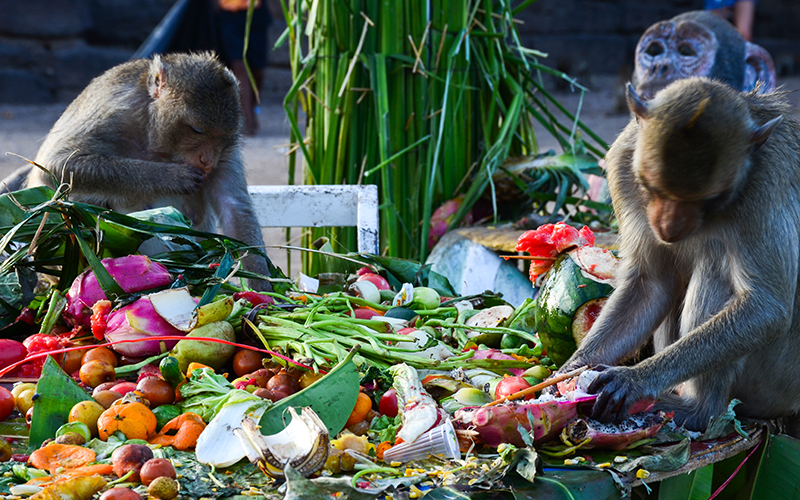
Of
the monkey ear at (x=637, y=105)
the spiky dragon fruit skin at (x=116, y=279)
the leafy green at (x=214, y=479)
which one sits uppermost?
the monkey ear at (x=637, y=105)

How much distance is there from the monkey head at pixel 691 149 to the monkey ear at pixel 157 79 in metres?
1.79

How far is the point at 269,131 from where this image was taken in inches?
358

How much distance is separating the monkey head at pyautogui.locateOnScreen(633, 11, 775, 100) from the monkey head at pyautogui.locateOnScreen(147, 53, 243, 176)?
78.8 inches

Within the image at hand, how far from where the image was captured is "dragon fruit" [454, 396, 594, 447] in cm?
136

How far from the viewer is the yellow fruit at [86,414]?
1.44 metres

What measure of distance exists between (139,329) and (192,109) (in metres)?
1.28

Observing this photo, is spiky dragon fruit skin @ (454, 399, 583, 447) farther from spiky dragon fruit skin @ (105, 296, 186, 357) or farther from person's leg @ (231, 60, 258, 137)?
person's leg @ (231, 60, 258, 137)

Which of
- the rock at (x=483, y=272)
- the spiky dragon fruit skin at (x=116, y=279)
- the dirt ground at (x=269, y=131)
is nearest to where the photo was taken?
the spiky dragon fruit skin at (x=116, y=279)

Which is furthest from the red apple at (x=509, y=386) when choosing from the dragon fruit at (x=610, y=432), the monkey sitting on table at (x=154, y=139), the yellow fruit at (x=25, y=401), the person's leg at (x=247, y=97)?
the person's leg at (x=247, y=97)

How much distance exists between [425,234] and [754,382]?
71.4 inches

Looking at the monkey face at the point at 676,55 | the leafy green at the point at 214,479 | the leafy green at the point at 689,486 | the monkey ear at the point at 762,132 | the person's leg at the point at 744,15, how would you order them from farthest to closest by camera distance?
the person's leg at the point at 744,15 < the monkey face at the point at 676,55 < the monkey ear at the point at 762,132 < the leafy green at the point at 689,486 < the leafy green at the point at 214,479

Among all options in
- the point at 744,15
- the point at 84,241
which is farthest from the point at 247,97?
the point at 84,241

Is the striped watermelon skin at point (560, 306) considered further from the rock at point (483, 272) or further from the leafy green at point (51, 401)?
the rock at point (483, 272)

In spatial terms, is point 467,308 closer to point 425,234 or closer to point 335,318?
point 335,318
